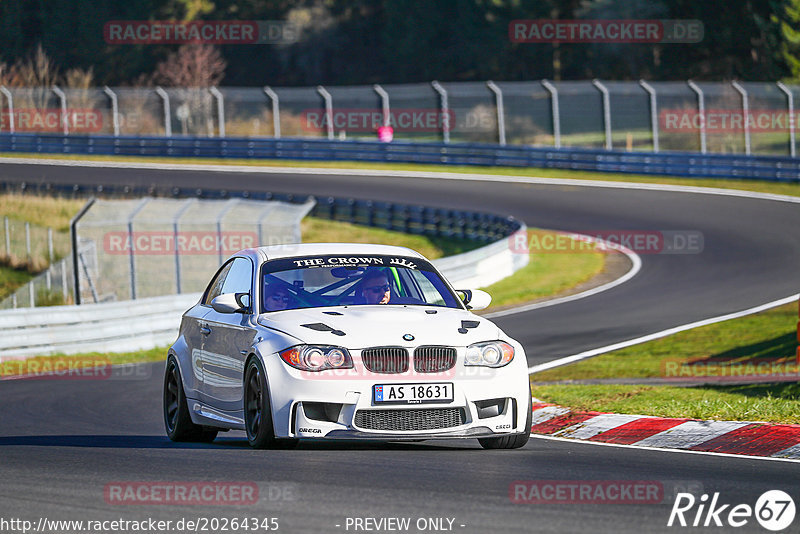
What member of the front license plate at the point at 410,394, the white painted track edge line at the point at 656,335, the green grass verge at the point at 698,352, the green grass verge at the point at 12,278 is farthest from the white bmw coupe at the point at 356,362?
the green grass verge at the point at 12,278

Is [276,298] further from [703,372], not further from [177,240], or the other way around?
[177,240]

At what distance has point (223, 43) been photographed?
87000mm

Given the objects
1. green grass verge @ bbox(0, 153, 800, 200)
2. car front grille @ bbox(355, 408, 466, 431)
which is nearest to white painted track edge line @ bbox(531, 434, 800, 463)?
car front grille @ bbox(355, 408, 466, 431)

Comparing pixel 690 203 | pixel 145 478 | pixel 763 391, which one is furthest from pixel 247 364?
pixel 690 203

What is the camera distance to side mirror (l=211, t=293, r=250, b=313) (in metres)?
9.28

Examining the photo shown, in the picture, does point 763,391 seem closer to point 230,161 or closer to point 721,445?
point 721,445

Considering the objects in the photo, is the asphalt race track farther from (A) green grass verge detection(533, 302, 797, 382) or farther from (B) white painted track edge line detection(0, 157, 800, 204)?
(B) white painted track edge line detection(0, 157, 800, 204)

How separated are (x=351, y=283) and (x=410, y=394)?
1554 mm

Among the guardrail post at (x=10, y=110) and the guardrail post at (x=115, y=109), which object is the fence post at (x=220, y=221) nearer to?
the guardrail post at (x=115, y=109)

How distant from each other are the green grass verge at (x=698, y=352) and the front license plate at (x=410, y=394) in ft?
25.4

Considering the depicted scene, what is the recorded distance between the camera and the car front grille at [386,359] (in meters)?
8.42

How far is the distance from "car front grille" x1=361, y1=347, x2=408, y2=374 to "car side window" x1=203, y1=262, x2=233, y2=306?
2.38 meters

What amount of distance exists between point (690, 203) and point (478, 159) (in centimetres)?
1226

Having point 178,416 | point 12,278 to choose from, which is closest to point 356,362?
point 178,416
